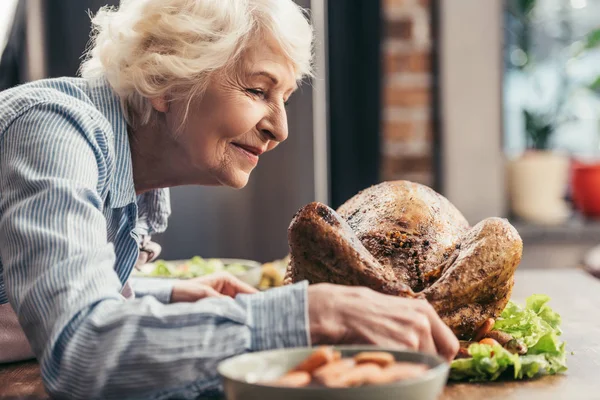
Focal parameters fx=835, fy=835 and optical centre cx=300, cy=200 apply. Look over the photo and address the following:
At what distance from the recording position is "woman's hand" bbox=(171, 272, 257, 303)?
1757 mm

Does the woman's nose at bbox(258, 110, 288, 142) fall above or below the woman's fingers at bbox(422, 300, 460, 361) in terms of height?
above

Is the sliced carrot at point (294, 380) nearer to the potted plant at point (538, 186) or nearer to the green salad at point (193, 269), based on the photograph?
the green salad at point (193, 269)

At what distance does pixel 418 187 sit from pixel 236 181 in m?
0.36

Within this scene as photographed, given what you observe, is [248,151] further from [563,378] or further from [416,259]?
[563,378]

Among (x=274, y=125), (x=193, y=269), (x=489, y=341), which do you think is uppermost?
(x=274, y=125)

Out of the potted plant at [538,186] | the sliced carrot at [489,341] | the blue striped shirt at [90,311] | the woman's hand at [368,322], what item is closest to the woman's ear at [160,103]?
the blue striped shirt at [90,311]

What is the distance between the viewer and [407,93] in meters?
3.67

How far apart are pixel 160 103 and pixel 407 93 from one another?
86.5 inches

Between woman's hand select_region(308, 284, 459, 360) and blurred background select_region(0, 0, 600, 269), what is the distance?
2.44m

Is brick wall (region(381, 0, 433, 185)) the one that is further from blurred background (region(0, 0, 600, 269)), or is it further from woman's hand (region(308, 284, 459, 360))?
woman's hand (region(308, 284, 459, 360))

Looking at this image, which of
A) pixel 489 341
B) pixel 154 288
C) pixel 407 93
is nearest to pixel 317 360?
pixel 489 341

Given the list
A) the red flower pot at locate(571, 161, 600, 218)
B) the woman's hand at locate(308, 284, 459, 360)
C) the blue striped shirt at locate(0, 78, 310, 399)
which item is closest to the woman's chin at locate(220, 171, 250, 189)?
the blue striped shirt at locate(0, 78, 310, 399)

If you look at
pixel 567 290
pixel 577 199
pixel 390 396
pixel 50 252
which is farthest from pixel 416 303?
pixel 577 199

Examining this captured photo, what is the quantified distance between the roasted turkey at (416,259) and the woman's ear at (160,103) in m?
0.41
